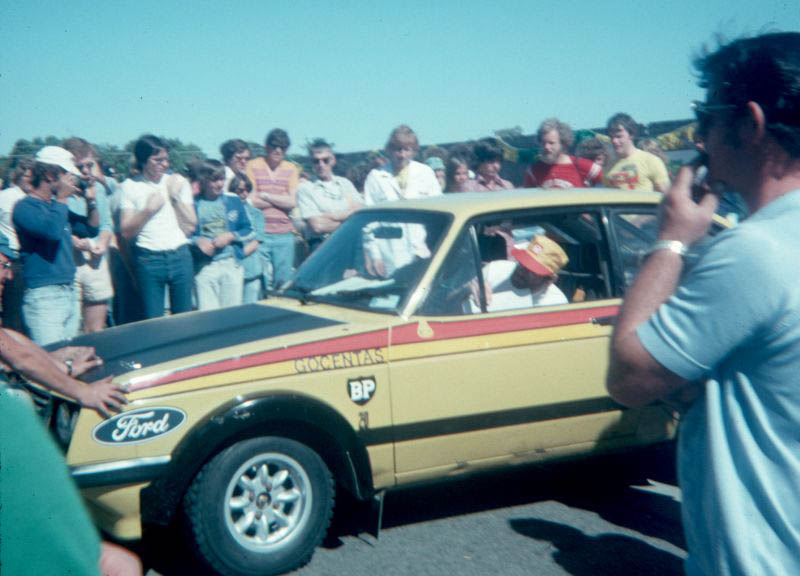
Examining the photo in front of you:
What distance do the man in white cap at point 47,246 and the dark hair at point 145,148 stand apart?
104cm

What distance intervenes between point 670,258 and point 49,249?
16.8ft

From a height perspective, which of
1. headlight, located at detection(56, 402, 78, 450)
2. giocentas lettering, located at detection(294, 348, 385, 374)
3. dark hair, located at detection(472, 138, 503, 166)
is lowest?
headlight, located at detection(56, 402, 78, 450)

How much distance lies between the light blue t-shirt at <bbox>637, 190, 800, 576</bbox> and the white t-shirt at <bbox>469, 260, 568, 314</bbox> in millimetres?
3035

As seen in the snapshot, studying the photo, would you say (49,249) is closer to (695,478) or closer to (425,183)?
(425,183)

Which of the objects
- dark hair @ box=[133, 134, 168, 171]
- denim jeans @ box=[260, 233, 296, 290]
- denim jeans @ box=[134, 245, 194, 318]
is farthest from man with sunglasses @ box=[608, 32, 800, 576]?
denim jeans @ box=[260, 233, 296, 290]

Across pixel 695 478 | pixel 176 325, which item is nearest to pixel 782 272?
pixel 695 478

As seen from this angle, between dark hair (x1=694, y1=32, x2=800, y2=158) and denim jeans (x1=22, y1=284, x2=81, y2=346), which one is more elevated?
dark hair (x1=694, y1=32, x2=800, y2=158)

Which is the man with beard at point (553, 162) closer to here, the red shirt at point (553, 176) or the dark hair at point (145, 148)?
the red shirt at point (553, 176)

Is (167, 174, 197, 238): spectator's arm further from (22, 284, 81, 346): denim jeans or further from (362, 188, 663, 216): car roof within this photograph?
(362, 188, 663, 216): car roof

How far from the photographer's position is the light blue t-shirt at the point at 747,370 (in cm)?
140

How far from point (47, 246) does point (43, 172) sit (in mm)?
507

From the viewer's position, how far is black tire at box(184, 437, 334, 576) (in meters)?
3.79

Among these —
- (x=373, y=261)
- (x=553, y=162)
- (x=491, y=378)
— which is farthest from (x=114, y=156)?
(x=491, y=378)

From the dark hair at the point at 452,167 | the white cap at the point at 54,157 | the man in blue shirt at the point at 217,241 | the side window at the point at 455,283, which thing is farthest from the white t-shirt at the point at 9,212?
the dark hair at the point at 452,167
